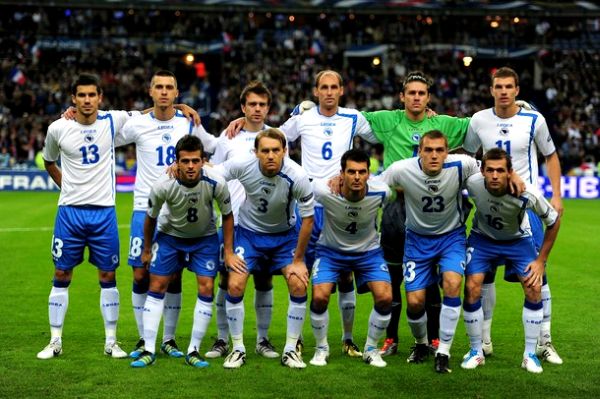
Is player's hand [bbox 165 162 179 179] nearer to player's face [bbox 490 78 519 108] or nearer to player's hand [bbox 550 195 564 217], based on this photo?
player's face [bbox 490 78 519 108]

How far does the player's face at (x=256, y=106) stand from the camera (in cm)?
910

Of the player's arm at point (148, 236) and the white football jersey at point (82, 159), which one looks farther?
the white football jersey at point (82, 159)

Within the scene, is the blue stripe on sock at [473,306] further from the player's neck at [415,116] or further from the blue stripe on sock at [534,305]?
the player's neck at [415,116]

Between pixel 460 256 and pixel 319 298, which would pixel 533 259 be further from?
pixel 319 298

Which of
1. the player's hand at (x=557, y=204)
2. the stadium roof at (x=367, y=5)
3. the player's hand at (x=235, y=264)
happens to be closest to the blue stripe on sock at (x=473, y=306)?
the player's hand at (x=557, y=204)

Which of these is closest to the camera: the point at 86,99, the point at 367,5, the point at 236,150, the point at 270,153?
the point at 270,153

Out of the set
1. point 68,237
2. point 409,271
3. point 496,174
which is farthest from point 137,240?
point 496,174

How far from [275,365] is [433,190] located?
2086 mm

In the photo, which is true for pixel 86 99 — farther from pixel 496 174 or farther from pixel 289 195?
pixel 496 174

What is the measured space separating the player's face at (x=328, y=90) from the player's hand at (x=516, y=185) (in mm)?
1995

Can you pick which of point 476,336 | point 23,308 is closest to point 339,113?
point 476,336

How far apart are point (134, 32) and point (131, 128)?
35.3m

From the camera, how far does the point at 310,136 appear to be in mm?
9508

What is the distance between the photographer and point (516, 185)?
27.1 ft
